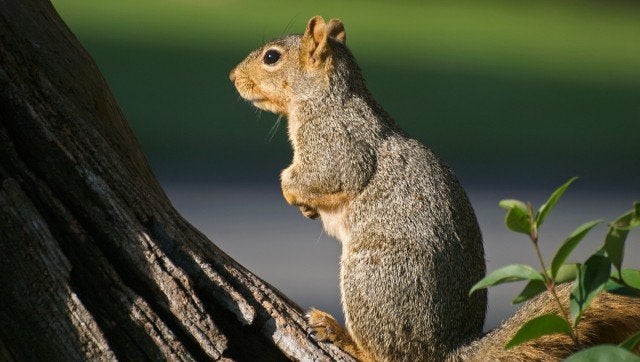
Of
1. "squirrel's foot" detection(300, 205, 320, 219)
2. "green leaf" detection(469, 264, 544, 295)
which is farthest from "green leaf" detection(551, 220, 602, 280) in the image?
"squirrel's foot" detection(300, 205, 320, 219)

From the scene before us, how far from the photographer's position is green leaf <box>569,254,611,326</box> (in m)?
1.10

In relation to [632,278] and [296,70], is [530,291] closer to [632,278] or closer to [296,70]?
Answer: [632,278]

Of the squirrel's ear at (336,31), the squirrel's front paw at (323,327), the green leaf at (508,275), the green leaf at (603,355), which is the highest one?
the squirrel's ear at (336,31)

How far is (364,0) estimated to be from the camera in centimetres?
830

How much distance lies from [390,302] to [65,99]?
1.95ft

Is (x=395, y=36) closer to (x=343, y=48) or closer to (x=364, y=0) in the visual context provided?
(x=364, y=0)

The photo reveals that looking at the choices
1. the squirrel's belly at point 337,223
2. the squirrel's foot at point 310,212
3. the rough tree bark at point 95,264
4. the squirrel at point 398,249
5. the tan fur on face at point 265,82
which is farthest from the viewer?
the tan fur on face at point 265,82

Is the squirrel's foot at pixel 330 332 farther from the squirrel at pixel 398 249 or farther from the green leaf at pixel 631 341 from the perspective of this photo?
the green leaf at pixel 631 341

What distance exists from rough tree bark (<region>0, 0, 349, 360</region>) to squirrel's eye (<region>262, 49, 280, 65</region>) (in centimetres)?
63

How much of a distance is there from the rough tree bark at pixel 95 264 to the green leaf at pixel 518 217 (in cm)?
54

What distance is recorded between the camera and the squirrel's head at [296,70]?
7.02ft

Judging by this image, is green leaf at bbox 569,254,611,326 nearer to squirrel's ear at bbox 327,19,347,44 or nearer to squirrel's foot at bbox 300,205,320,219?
squirrel's foot at bbox 300,205,320,219

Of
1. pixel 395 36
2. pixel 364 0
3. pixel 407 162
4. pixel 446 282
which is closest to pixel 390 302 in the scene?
pixel 446 282

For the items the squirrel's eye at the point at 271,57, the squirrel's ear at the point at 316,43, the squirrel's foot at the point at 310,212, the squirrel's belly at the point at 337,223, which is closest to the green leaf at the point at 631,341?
the squirrel's belly at the point at 337,223
